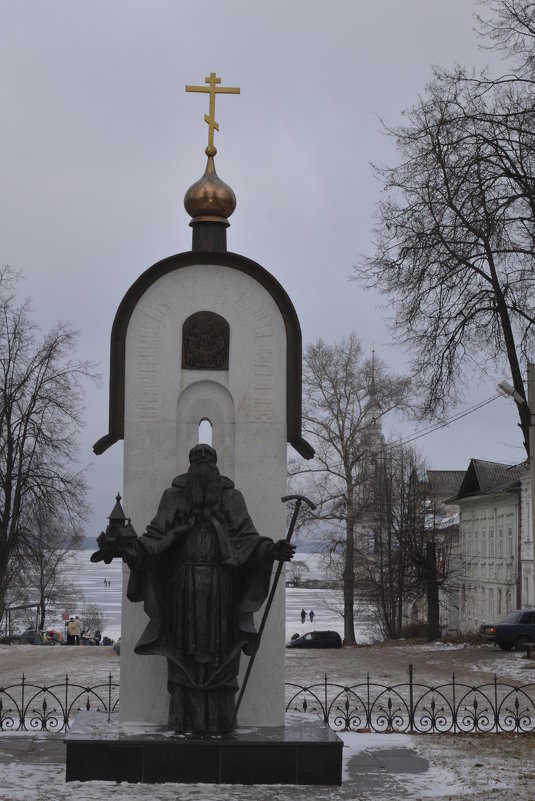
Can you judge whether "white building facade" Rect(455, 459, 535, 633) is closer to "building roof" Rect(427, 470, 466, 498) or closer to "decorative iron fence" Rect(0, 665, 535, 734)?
"building roof" Rect(427, 470, 466, 498)

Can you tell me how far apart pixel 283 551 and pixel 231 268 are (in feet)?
9.81

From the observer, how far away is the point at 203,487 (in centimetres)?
998

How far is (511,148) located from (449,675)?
31.6 feet

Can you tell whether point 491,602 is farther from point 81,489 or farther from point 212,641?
point 212,641

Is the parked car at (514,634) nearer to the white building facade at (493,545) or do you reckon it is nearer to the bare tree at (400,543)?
the bare tree at (400,543)

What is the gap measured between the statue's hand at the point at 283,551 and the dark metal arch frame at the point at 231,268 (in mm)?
1512

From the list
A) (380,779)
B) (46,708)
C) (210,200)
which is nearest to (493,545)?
(46,708)

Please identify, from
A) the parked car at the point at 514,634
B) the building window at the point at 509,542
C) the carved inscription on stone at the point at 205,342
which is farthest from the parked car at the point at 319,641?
the carved inscription on stone at the point at 205,342

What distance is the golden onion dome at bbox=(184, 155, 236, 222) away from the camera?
455 inches

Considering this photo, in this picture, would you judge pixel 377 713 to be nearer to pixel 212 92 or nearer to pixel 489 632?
pixel 212 92

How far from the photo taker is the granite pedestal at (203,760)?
941 centimetres

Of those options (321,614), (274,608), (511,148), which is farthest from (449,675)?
(321,614)

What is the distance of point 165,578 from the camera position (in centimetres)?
998

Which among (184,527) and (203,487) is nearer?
(184,527)
